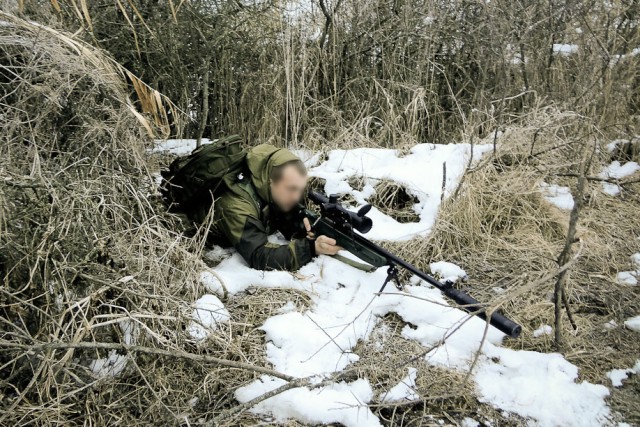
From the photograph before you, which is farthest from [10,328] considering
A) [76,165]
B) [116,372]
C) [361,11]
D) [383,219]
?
[361,11]

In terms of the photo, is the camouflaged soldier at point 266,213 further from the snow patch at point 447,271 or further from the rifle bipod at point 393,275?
the snow patch at point 447,271

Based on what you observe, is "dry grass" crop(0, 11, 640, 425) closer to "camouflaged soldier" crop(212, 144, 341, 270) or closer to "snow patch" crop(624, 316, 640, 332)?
"snow patch" crop(624, 316, 640, 332)

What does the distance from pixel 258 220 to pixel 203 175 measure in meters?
0.42

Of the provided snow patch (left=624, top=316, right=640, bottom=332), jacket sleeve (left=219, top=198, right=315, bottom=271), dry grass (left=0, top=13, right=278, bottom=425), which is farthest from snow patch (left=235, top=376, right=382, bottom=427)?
snow patch (left=624, top=316, right=640, bottom=332)

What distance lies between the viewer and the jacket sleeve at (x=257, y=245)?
302cm

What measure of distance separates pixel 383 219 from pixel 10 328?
2.23m

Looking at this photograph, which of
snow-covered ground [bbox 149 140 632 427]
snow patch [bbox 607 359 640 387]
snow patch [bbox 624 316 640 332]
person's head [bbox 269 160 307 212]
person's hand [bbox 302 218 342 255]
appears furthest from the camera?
person's head [bbox 269 160 307 212]

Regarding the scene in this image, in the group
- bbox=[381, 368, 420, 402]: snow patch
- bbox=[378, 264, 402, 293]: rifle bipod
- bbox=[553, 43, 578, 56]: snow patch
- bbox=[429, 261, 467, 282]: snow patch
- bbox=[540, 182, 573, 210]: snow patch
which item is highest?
bbox=[553, 43, 578, 56]: snow patch

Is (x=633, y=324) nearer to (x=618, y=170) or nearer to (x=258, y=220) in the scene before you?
(x=618, y=170)

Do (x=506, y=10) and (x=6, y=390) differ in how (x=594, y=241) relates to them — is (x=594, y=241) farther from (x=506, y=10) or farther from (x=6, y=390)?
(x=6, y=390)

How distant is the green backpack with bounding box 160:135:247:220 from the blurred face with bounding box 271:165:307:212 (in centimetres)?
26

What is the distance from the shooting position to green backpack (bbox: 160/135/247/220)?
3084 mm

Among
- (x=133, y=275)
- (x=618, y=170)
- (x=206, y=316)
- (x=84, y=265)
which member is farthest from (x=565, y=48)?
(x=84, y=265)

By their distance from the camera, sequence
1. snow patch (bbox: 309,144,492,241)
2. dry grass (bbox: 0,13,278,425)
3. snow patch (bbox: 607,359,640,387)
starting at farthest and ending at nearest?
snow patch (bbox: 309,144,492,241) → snow patch (bbox: 607,359,640,387) → dry grass (bbox: 0,13,278,425)
